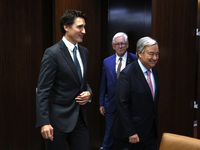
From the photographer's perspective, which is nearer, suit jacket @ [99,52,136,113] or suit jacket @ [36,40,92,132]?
suit jacket @ [36,40,92,132]

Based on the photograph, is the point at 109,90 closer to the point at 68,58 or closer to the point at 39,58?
the point at 39,58

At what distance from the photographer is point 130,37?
423cm

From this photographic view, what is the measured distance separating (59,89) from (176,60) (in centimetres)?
150

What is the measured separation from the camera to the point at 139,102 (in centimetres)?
230

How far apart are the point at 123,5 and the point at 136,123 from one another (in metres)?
2.49

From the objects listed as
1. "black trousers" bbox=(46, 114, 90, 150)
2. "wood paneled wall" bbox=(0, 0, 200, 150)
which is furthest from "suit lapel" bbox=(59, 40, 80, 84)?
"wood paneled wall" bbox=(0, 0, 200, 150)

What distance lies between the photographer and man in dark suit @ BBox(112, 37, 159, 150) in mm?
2289

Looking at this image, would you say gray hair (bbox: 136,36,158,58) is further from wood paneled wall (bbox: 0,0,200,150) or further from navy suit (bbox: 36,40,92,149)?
navy suit (bbox: 36,40,92,149)

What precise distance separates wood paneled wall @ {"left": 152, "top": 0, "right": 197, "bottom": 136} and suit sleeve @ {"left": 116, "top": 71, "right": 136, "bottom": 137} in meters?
0.68

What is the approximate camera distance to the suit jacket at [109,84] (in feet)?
11.5

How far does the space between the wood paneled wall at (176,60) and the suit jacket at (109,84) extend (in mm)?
730

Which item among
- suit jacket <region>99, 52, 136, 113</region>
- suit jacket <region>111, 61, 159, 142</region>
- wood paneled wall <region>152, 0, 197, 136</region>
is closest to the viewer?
suit jacket <region>111, 61, 159, 142</region>

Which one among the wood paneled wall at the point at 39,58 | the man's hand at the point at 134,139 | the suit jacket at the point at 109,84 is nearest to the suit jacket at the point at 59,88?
the man's hand at the point at 134,139

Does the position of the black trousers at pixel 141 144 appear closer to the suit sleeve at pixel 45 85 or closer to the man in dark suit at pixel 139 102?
the man in dark suit at pixel 139 102
